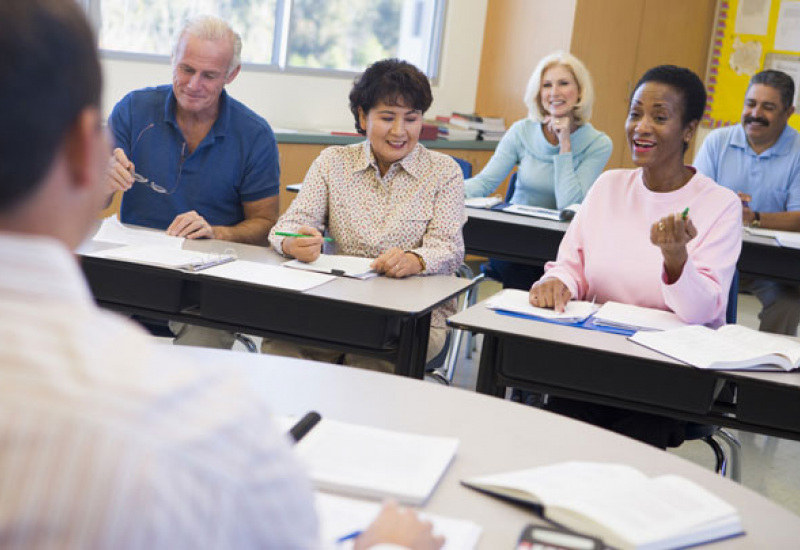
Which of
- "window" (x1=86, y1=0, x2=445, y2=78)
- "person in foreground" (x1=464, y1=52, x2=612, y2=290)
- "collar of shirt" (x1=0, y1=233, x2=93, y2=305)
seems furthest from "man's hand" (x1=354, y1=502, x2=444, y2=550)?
"window" (x1=86, y1=0, x2=445, y2=78)

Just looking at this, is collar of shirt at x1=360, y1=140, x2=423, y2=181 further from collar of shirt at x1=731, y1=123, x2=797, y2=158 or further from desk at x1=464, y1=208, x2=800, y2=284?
collar of shirt at x1=731, y1=123, x2=797, y2=158

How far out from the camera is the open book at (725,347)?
2.08 meters

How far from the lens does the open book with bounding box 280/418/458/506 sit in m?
1.25

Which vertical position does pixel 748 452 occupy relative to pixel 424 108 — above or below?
below

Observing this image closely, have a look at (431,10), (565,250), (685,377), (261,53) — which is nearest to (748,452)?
(565,250)

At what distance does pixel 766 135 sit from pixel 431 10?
2.59 meters

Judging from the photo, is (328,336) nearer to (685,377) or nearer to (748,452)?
(685,377)

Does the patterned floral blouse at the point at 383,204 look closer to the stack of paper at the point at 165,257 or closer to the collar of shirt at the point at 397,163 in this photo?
the collar of shirt at the point at 397,163

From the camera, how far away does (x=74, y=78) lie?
60 centimetres

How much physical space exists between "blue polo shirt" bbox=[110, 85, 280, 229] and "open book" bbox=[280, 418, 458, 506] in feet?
6.22

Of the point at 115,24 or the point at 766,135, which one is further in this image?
the point at 115,24

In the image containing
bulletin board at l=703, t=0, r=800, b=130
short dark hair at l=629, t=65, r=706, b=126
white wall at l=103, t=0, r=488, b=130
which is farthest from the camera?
bulletin board at l=703, t=0, r=800, b=130

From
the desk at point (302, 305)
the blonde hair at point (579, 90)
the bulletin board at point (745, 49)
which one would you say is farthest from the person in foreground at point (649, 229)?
the bulletin board at point (745, 49)

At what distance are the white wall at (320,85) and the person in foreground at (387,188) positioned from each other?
1200 mm
